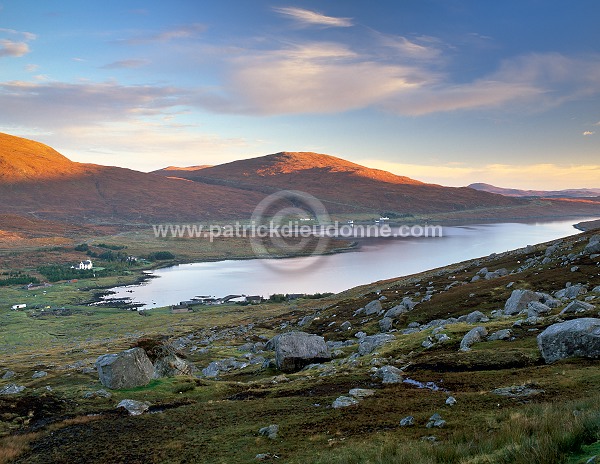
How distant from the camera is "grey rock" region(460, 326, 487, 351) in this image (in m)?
29.6

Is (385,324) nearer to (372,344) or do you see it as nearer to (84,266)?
(372,344)

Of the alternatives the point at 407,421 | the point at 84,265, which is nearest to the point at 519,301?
the point at 407,421

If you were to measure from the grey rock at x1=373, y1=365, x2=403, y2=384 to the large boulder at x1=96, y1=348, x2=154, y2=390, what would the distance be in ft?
52.7

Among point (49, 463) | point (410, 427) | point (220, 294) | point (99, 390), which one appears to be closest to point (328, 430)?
point (410, 427)

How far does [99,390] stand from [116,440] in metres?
9.99

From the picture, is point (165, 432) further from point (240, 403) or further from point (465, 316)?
point (465, 316)

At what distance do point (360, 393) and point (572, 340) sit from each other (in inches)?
436

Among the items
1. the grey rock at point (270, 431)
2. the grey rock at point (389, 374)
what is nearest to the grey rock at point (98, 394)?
the grey rock at point (270, 431)

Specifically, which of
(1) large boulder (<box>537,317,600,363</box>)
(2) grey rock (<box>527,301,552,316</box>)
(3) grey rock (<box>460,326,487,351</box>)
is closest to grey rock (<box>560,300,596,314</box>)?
(2) grey rock (<box>527,301,552,316</box>)

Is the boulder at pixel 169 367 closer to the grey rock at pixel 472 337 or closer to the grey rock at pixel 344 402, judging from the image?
the grey rock at pixel 344 402

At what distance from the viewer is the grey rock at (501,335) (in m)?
29.4

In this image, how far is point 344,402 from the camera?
838 inches

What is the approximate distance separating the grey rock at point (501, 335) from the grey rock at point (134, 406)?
73.7 ft

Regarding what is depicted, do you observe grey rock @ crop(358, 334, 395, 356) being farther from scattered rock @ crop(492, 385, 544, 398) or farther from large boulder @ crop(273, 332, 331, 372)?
scattered rock @ crop(492, 385, 544, 398)
